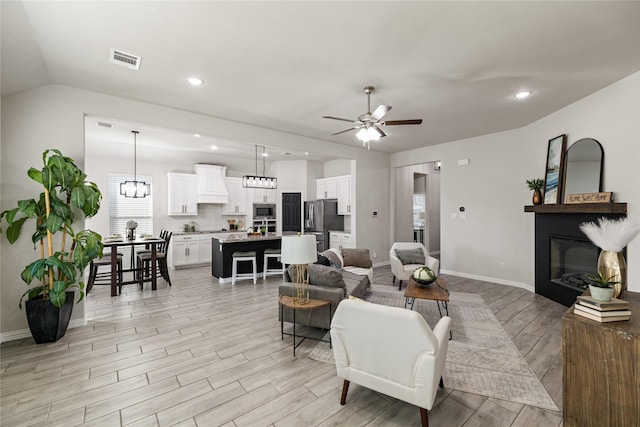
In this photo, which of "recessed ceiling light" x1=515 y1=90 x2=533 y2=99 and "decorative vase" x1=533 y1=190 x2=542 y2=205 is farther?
"decorative vase" x1=533 y1=190 x2=542 y2=205

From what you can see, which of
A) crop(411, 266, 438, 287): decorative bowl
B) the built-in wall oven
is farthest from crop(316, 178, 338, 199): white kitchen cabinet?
crop(411, 266, 438, 287): decorative bowl

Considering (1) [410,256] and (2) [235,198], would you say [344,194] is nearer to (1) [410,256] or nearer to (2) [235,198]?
(1) [410,256]

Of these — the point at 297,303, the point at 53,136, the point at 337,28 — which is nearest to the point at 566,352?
the point at 297,303

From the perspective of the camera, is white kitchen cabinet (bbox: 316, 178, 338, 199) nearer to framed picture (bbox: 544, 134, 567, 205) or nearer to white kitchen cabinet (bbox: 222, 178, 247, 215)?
white kitchen cabinet (bbox: 222, 178, 247, 215)

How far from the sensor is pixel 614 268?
1.89 m

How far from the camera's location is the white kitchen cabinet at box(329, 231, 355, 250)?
7.17 meters

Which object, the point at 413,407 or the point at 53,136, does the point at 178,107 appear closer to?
the point at 53,136

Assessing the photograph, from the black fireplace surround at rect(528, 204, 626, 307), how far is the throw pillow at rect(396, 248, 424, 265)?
2.00m

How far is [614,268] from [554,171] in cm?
336

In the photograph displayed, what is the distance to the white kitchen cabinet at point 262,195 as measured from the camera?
8.62 metres

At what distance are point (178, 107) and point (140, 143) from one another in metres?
3.09

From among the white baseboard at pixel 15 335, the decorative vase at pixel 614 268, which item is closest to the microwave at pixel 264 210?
the white baseboard at pixel 15 335

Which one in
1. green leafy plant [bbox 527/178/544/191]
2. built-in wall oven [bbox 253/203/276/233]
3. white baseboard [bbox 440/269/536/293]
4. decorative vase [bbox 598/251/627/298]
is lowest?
white baseboard [bbox 440/269/536/293]

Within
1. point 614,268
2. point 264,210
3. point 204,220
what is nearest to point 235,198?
point 264,210
